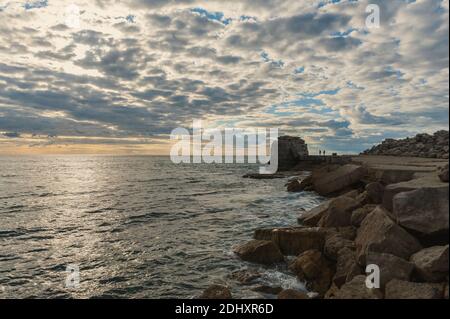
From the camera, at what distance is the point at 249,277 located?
9.19 meters

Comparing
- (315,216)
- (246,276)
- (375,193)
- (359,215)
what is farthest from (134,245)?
(375,193)

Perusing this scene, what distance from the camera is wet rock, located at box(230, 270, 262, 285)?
903 cm

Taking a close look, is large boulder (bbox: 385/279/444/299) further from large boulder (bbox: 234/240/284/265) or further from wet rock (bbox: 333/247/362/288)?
large boulder (bbox: 234/240/284/265)

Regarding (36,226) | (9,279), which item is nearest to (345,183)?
(9,279)

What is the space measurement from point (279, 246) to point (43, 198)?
2899 cm

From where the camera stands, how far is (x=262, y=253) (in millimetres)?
10391

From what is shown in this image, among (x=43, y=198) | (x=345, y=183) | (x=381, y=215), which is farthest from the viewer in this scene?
(x=43, y=198)

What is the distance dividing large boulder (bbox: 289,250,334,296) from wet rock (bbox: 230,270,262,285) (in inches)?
45.6

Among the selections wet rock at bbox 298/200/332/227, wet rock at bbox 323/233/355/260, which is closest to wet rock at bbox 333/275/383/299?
wet rock at bbox 323/233/355/260

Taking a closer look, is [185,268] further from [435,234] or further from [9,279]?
[435,234]

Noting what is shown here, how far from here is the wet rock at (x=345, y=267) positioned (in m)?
7.26

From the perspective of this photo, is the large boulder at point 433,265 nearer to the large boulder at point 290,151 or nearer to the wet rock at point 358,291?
the wet rock at point 358,291

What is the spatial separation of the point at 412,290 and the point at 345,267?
244 centimetres

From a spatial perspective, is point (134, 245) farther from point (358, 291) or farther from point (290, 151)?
point (290, 151)
